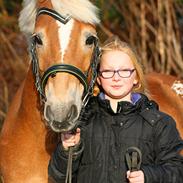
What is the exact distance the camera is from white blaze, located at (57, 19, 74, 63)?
3316 mm

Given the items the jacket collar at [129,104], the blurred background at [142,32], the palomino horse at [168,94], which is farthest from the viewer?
the blurred background at [142,32]

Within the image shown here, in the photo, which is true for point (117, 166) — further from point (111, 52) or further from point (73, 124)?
point (111, 52)

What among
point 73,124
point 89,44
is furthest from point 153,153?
point 89,44

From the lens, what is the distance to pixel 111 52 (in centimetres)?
357

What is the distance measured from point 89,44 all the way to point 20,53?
23.9 feet

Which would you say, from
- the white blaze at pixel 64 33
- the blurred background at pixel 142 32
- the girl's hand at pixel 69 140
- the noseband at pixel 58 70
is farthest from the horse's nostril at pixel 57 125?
the blurred background at pixel 142 32

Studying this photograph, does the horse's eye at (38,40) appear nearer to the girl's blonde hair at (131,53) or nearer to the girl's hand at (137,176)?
the girl's blonde hair at (131,53)

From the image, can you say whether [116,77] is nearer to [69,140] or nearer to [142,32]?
[69,140]

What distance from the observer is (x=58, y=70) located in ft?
10.6

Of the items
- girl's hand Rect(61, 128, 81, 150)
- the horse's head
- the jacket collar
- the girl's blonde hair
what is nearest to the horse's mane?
the horse's head

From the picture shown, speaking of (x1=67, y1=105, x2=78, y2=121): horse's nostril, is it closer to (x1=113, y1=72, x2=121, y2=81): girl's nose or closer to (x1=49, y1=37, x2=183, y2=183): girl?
(x1=49, y1=37, x2=183, y2=183): girl

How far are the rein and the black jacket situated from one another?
0.12 m

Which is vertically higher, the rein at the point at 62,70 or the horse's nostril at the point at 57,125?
the rein at the point at 62,70

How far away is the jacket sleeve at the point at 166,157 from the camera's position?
3.21 metres
